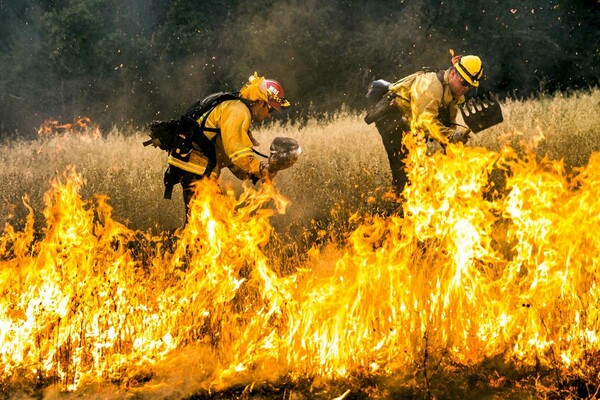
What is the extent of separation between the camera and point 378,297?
15.6 ft

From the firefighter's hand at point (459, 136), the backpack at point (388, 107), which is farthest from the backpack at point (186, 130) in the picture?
the firefighter's hand at point (459, 136)

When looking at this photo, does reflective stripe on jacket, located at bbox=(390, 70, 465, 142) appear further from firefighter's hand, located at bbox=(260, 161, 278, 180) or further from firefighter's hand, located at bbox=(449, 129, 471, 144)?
firefighter's hand, located at bbox=(260, 161, 278, 180)

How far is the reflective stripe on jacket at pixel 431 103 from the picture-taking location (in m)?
6.56

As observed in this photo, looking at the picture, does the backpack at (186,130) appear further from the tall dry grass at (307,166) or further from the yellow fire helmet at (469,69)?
the tall dry grass at (307,166)

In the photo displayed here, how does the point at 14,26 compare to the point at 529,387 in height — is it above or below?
above

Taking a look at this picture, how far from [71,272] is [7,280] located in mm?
656

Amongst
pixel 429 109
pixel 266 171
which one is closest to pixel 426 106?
pixel 429 109

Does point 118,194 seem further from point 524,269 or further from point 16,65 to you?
point 16,65

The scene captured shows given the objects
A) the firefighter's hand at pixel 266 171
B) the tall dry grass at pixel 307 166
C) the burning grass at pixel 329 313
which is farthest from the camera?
the tall dry grass at pixel 307 166

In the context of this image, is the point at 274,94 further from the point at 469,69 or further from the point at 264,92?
the point at 469,69

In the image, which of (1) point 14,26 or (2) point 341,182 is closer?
(2) point 341,182

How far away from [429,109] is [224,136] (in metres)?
2.08

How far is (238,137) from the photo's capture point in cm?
552

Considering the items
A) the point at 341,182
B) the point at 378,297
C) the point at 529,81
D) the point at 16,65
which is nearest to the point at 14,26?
the point at 16,65
